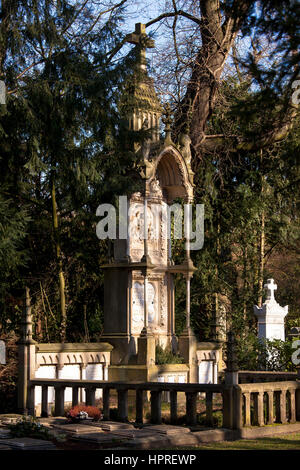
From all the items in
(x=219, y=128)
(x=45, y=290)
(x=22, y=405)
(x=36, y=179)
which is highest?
(x=219, y=128)

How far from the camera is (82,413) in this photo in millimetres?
14367

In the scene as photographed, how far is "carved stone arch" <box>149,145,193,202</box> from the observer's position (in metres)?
19.8

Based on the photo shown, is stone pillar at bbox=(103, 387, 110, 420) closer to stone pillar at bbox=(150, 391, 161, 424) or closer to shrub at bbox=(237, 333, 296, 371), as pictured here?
stone pillar at bbox=(150, 391, 161, 424)

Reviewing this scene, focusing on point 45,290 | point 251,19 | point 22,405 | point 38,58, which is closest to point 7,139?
point 38,58

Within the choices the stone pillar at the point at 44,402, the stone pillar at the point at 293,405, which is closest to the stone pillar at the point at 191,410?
the stone pillar at the point at 293,405

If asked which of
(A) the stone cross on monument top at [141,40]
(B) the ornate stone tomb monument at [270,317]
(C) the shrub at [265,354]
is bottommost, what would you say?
(C) the shrub at [265,354]

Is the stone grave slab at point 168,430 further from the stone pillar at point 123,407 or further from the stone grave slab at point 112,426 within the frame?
the stone pillar at point 123,407

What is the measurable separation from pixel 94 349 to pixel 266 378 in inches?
157

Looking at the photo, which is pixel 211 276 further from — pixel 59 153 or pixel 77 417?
pixel 77 417

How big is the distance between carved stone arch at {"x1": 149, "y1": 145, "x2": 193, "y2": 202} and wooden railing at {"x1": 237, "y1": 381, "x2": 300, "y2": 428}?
5.68 m

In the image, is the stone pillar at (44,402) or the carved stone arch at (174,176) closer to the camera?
the stone pillar at (44,402)

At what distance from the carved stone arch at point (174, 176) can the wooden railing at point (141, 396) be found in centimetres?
586

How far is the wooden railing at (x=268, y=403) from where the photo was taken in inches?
571

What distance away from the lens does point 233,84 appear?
27.0m
